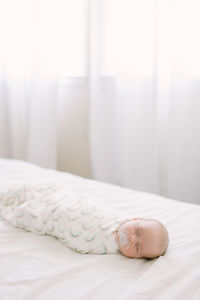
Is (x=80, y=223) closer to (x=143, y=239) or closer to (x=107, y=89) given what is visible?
(x=143, y=239)

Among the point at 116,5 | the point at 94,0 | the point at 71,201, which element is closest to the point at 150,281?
the point at 71,201

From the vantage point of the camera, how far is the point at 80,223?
43.7 inches

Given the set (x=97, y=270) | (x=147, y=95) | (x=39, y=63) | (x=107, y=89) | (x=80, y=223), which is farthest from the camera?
(x=39, y=63)

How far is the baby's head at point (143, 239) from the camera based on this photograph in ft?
3.15

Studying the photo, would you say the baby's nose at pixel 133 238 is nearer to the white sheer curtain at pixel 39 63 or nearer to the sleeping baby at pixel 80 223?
the sleeping baby at pixel 80 223

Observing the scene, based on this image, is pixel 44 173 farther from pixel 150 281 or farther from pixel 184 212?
pixel 150 281

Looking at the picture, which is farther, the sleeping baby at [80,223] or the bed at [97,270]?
the sleeping baby at [80,223]

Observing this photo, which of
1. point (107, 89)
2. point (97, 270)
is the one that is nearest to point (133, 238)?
point (97, 270)

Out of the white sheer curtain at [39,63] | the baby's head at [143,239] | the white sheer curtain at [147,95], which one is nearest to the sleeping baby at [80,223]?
the baby's head at [143,239]

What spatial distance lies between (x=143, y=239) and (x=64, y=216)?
11.7 inches

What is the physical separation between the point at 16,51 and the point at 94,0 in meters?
0.86

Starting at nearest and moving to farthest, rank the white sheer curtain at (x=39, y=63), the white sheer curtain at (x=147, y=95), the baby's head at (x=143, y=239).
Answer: the baby's head at (x=143, y=239) < the white sheer curtain at (x=147, y=95) < the white sheer curtain at (x=39, y=63)

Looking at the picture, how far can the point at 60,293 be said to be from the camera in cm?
79

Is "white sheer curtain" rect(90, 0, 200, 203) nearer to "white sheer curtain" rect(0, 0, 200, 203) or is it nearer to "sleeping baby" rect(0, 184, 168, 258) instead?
"white sheer curtain" rect(0, 0, 200, 203)
